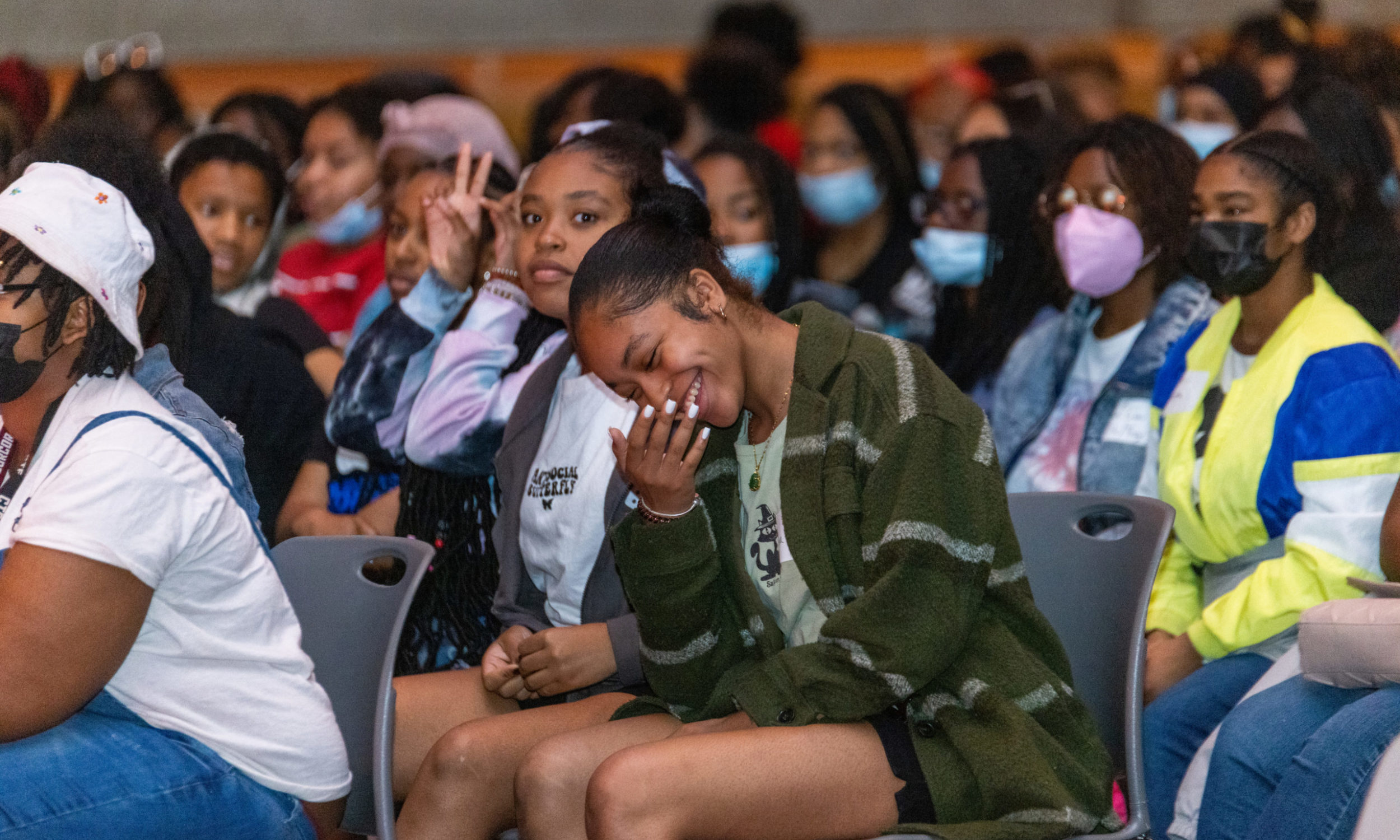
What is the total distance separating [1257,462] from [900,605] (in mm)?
953

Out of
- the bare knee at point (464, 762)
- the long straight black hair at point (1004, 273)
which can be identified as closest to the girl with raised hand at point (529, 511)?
the bare knee at point (464, 762)

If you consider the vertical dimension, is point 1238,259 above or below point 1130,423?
above

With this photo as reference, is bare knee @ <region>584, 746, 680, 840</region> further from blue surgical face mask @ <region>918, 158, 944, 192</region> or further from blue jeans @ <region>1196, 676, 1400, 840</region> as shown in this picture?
blue surgical face mask @ <region>918, 158, 944, 192</region>

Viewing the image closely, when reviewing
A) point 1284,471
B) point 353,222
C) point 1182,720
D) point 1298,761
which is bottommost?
point 1182,720

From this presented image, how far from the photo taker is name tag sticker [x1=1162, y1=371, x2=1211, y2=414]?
2.62 metres

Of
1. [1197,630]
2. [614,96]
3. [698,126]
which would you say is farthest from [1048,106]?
[1197,630]

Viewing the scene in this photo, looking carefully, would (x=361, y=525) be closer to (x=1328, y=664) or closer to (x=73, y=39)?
(x=1328, y=664)

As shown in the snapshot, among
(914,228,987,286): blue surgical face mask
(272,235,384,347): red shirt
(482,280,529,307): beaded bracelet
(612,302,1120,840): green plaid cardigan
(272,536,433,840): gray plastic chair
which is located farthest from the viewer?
(272,235,384,347): red shirt

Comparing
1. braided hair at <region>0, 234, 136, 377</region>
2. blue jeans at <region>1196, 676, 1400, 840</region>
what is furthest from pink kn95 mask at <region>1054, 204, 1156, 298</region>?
braided hair at <region>0, 234, 136, 377</region>

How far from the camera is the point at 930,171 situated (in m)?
5.13

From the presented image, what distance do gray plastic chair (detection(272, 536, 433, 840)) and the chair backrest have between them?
37.5 inches

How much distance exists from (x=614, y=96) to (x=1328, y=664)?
2587 millimetres

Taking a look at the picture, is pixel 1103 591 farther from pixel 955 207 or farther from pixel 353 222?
pixel 353 222

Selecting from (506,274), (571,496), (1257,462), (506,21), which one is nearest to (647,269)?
(571,496)
